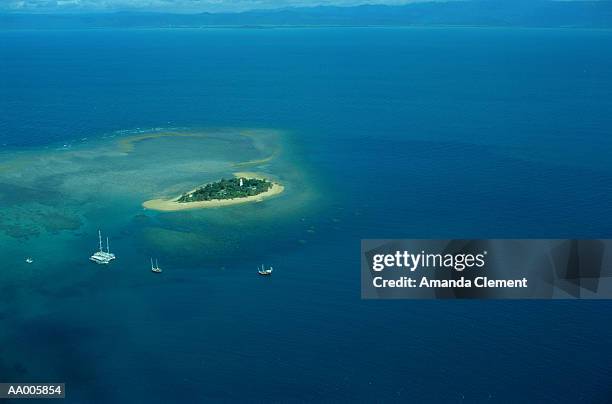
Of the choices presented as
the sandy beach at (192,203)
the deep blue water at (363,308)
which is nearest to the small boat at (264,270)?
the deep blue water at (363,308)

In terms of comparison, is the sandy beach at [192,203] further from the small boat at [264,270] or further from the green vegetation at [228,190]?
the small boat at [264,270]

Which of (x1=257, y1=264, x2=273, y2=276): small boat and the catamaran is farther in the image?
the catamaran

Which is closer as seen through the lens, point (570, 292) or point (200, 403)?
point (570, 292)

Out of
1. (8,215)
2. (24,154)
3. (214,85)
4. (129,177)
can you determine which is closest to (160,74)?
(214,85)

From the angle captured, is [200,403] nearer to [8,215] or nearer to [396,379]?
[396,379]
